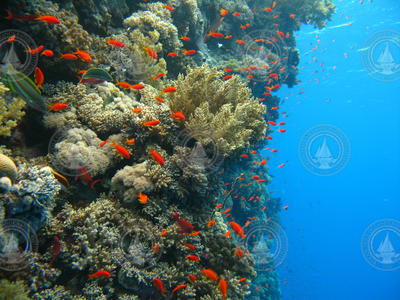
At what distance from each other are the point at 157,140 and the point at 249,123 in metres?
2.47

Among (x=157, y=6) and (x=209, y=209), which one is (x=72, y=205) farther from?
(x=157, y=6)

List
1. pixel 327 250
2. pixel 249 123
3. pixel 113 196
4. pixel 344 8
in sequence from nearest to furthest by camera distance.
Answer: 1. pixel 113 196
2. pixel 249 123
3. pixel 344 8
4. pixel 327 250

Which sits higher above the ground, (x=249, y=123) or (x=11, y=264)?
→ (x=249, y=123)

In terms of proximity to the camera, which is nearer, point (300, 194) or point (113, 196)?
point (113, 196)

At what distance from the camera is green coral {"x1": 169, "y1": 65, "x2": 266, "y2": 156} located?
461 centimetres

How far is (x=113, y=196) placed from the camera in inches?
161

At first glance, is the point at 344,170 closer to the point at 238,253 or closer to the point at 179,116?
the point at 238,253

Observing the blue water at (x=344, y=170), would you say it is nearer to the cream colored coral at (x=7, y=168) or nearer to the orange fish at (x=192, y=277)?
the orange fish at (x=192, y=277)

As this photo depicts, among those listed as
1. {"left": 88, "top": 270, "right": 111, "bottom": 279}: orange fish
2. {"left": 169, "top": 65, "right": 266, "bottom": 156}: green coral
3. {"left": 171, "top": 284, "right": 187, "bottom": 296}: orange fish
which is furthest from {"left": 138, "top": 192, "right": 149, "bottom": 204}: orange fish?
{"left": 169, "top": 65, "right": 266, "bottom": 156}: green coral

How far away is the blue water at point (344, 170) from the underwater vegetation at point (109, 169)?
2968cm

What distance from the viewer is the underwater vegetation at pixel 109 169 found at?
318 centimetres

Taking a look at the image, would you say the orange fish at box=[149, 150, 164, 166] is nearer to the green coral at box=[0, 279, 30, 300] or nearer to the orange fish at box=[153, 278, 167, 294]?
the orange fish at box=[153, 278, 167, 294]


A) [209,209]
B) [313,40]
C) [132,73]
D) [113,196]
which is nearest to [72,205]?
[113,196]

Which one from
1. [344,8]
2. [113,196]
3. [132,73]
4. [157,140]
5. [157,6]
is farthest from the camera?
[344,8]
